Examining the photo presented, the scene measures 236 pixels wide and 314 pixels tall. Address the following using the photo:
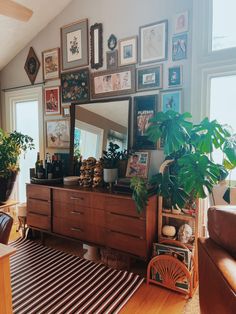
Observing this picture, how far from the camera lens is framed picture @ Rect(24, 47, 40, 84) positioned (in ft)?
10.8

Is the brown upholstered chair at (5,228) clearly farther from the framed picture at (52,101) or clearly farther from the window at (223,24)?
the window at (223,24)

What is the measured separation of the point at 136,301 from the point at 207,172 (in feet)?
3.66

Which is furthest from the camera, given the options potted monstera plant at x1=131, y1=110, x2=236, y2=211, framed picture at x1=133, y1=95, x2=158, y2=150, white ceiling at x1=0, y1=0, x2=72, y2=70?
white ceiling at x1=0, y1=0, x2=72, y2=70

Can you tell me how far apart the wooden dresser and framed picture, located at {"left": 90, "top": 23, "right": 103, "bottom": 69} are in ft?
4.69

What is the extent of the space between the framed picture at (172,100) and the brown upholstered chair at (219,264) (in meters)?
1.15

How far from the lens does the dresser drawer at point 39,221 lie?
2713mm

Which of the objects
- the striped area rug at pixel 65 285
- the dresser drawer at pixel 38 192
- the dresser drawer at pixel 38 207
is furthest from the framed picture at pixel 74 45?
the striped area rug at pixel 65 285

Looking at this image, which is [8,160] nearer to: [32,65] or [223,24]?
[32,65]

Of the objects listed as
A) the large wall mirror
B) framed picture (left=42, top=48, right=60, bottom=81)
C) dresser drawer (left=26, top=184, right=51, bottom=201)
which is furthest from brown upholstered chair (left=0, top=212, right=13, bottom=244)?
framed picture (left=42, top=48, right=60, bottom=81)

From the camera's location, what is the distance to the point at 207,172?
174 centimetres

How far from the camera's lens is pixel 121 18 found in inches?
101

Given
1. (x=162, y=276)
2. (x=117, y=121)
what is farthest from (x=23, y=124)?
(x=162, y=276)

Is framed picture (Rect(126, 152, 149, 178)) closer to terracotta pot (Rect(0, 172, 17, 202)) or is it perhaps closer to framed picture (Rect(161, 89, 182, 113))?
framed picture (Rect(161, 89, 182, 113))

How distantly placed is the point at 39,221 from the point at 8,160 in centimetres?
87
